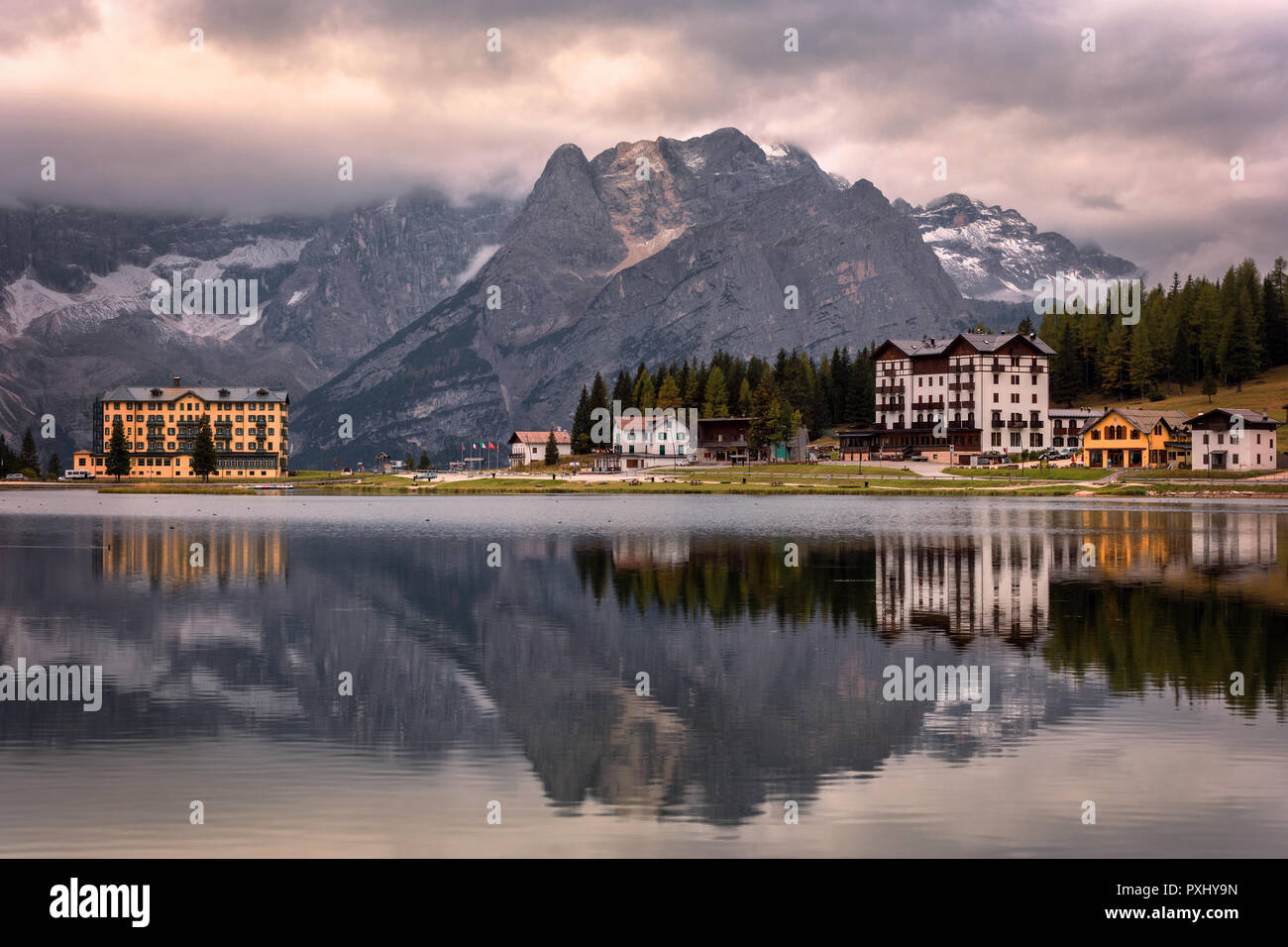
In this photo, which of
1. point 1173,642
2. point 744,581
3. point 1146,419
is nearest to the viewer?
point 1173,642

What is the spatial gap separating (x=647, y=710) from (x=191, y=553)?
5775cm

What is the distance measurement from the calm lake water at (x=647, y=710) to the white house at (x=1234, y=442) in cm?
10886

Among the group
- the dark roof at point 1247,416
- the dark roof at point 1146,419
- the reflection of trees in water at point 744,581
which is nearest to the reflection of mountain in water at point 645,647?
the reflection of trees in water at point 744,581

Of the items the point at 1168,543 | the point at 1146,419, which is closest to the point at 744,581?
the point at 1168,543

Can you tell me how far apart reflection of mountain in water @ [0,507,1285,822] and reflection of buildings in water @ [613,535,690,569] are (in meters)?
0.63

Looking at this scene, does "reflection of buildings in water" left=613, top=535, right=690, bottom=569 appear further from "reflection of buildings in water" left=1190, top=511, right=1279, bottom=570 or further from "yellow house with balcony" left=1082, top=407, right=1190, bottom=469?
"yellow house with balcony" left=1082, top=407, right=1190, bottom=469

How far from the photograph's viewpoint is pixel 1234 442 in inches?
6658

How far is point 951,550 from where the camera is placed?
77.4 m

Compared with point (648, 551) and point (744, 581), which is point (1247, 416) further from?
point (744, 581)

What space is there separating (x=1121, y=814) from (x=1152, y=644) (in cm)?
2049

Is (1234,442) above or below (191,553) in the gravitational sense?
above

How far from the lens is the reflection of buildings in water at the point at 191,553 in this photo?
6519 centimetres

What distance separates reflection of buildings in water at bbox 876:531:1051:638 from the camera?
154 feet

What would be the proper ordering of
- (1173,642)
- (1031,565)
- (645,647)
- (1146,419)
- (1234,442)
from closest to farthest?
(645,647) < (1173,642) < (1031,565) < (1234,442) < (1146,419)
